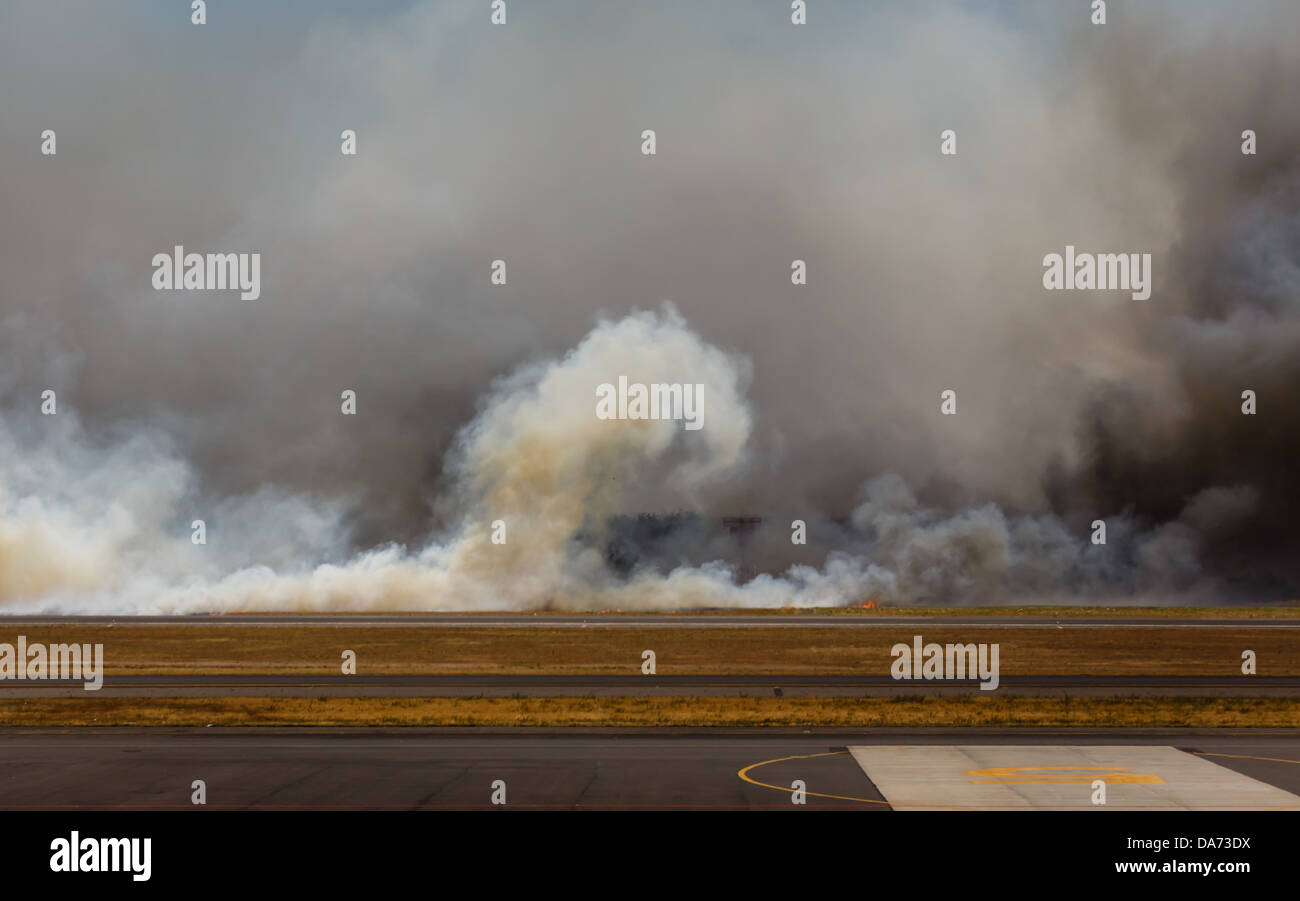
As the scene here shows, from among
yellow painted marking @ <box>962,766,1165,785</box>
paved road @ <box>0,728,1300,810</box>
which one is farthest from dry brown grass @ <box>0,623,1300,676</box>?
yellow painted marking @ <box>962,766,1165,785</box>

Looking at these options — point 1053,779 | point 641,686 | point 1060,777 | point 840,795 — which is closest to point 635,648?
point 641,686

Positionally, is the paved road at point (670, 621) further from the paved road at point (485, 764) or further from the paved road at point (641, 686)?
the paved road at point (485, 764)

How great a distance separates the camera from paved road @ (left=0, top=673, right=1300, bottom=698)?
4147 cm

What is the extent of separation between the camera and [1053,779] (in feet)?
85.4

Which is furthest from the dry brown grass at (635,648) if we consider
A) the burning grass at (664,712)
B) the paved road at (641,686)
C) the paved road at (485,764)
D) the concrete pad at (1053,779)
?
the concrete pad at (1053,779)

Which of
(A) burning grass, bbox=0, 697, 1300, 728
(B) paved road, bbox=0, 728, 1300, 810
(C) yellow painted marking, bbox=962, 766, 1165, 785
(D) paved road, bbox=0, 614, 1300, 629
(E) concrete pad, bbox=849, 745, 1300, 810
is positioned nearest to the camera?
(E) concrete pad, bbox=849, 745, 1300, 810

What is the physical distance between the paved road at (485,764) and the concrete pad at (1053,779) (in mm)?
861

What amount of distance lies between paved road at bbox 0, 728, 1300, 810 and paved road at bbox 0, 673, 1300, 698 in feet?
26.4

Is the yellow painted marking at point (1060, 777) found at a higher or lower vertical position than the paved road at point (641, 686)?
higher

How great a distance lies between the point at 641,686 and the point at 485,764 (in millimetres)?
15736

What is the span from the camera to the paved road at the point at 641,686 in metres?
41.5

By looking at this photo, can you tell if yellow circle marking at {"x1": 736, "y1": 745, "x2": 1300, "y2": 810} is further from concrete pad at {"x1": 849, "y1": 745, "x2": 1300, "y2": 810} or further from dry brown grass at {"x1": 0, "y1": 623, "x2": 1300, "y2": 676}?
dry brown grass at {"x1": 0, "y1": 623, "x2": 1300, "y2": 676}
